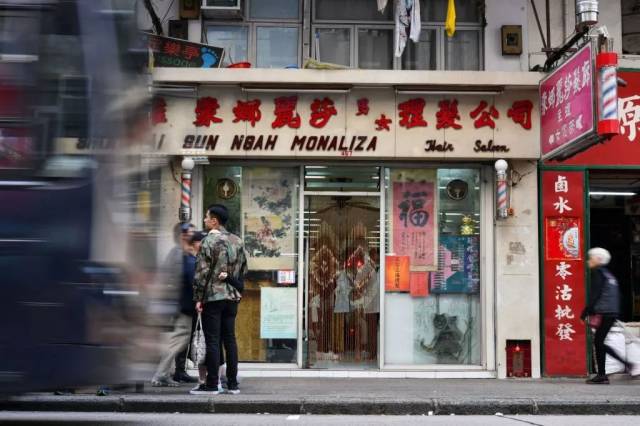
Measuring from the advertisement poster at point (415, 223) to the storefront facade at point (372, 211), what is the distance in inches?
0.6

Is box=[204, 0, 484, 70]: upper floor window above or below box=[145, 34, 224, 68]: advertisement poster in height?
above

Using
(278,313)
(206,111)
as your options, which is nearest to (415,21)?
(206,111)

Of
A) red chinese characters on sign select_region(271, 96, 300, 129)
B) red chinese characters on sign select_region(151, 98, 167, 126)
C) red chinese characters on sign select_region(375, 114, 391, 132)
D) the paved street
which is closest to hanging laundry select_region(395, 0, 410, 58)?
red chinese characters on sign select_region(375, 114, 391, 132)

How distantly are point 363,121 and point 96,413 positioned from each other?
5.96m

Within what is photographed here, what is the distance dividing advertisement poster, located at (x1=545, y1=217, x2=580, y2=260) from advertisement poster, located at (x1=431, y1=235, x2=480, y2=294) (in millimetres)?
1090

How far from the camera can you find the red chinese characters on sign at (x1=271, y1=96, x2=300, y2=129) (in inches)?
497

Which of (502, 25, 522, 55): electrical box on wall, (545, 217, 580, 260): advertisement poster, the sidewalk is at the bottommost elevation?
the sidewalk

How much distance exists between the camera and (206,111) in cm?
1259

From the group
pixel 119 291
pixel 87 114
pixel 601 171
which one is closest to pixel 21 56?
pixel 87 114

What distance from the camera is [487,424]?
8.35 m

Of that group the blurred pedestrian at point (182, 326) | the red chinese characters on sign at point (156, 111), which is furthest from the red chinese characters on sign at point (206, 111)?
the red chinese characters on sign at point (156, 111)

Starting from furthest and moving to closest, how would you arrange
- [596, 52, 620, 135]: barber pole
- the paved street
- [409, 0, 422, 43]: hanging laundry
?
[409, 0, 422, 43]: hanging laundry < [596, 52, 620, 135]: barber pole < the paved street

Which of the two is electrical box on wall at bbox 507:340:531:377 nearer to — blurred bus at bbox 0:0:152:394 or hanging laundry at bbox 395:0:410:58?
hanging laundry at bbox 395:0:410:58

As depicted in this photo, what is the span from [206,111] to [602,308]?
20.9 ft
